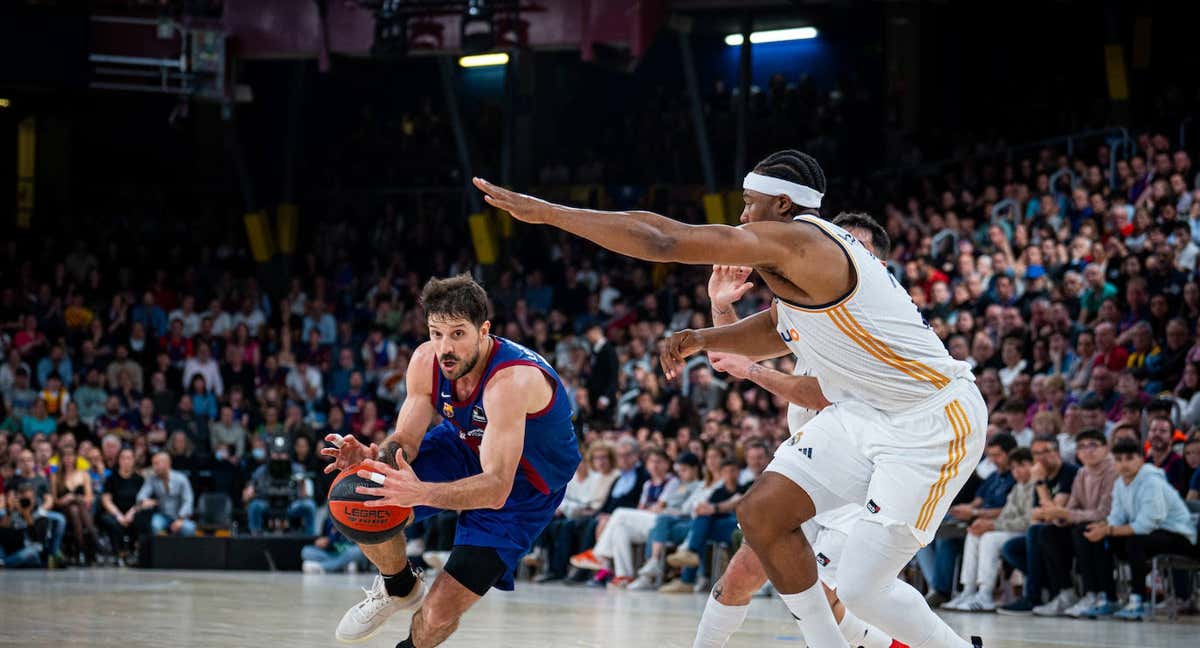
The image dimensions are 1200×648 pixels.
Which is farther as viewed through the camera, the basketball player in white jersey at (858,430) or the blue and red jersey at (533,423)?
the blue and red jersey at (533,423)

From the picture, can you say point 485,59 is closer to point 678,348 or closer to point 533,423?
point 533,423

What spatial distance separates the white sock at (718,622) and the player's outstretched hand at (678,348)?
95cm

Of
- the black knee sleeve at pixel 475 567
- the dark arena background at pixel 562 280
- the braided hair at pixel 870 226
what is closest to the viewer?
the black knee sleeve at pixel 475 567

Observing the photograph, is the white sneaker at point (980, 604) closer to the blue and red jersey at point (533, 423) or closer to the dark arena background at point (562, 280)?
the dark arena background at point (562, 280)

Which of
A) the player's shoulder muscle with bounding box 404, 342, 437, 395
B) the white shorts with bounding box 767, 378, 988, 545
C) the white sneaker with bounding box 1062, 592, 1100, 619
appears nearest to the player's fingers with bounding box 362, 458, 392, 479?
the player's shoulder muscle with bounding box 404, 342, 437, 395

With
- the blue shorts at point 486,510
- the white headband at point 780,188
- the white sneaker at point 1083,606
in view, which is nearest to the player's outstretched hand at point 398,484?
the blue shorts at point 486,510

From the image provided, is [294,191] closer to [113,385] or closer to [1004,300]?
[113,385]

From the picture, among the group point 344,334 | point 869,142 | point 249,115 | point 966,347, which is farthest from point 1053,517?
point 249,115

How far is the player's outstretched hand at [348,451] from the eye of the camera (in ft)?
19.0

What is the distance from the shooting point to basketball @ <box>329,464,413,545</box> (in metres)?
5.88

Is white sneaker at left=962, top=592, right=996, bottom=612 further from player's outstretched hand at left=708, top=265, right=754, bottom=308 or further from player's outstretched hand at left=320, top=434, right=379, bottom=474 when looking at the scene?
player's outstretched hand at left=320, top=434, right=379, bottom=474

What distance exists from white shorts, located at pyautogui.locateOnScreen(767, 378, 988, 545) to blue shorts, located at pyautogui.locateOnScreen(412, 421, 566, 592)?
1244 mm

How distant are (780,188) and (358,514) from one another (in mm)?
2069

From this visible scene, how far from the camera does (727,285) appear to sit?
20.8 ft
